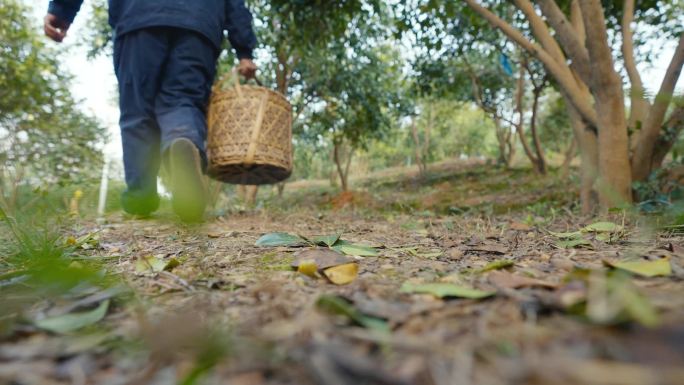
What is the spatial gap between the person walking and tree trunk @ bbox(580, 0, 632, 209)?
1.97 m

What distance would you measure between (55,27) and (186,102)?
786 millimetres

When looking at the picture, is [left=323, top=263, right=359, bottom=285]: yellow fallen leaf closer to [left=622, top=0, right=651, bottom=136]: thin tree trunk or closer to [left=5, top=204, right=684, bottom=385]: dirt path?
[left=5, top=204, right=684, bottom=385]: dirt path

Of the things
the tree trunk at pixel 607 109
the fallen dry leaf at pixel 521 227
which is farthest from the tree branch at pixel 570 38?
the fallen dry leaf at pixel 521 227

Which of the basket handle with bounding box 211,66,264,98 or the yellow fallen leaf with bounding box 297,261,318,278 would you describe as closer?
the yellow fallen leaf with bounding box 297,261,318,278

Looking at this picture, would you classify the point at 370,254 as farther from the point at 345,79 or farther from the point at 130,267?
the point at 345,79

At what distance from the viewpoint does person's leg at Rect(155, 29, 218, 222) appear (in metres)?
1.81

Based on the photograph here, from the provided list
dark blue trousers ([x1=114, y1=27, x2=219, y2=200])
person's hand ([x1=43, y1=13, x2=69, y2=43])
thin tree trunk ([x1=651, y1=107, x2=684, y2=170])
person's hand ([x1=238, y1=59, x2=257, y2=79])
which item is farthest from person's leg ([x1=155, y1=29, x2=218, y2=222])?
thin tree trunk ([x1=651, y1=107, x2=684, y2=170])

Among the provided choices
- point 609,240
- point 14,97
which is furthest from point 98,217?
point 14,97

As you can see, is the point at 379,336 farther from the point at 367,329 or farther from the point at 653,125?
the point at 653,125

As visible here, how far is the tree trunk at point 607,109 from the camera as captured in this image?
217 cm

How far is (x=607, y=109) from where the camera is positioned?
2.27 m

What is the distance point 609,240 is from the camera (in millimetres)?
1188

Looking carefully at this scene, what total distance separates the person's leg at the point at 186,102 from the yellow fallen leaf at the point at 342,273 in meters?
1.11

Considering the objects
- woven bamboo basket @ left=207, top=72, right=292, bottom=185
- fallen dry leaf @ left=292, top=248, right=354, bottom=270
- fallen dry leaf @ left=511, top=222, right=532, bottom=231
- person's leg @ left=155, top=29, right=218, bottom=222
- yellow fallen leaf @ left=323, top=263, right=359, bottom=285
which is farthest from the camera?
woven bamboo basket @ left=207, top=72, right=292, bottom=185
